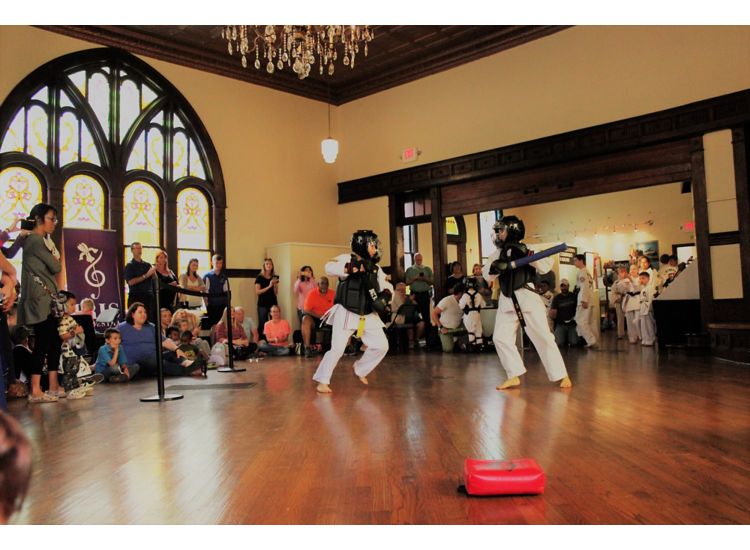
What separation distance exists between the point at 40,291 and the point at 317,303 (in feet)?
17.8

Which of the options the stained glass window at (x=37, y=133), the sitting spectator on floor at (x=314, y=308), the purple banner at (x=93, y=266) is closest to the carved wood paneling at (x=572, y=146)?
the sitting spectator on floor at (x=314, y=308)

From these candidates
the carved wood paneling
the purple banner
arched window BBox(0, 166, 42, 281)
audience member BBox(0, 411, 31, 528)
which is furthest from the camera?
the purple banner

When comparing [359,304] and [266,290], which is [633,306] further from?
[359,304]

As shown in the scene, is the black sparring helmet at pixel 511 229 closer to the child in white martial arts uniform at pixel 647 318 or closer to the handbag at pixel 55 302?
the handbag at pixel 55 302

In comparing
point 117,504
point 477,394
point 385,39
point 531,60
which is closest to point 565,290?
point 531,60

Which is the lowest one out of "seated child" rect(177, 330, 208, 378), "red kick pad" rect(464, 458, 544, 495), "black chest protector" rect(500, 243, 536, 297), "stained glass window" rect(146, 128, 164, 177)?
"red kick pad" rect(464, 458, 544, 495)

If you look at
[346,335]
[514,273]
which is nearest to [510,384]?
[514,273]

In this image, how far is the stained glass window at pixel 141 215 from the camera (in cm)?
1019

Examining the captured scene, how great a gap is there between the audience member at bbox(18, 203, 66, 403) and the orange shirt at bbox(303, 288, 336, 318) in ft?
16.8

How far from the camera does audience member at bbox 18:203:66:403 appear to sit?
5.20 metres

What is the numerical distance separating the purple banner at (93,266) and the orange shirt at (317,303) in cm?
288

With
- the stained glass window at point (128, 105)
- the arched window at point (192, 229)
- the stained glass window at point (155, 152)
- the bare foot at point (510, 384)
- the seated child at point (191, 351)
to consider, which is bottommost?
the bare foot at point (510, 384)

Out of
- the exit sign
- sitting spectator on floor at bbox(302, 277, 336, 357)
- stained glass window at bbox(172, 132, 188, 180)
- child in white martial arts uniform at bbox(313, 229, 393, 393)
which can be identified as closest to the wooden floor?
child in white martial arts uniform at bbox(313, 229, 393, 393)

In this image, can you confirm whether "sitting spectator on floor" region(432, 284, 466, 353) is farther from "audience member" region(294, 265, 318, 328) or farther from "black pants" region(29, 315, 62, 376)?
"black pants" region(29, 315, 62, 376)
